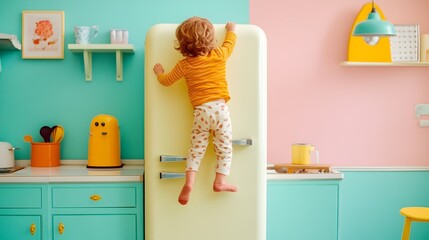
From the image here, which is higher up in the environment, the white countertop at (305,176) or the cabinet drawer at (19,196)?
the white countertop at (305,176)

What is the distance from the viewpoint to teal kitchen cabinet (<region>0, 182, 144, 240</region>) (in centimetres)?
Answer: 318

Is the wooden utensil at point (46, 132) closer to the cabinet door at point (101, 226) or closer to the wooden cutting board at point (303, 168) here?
the cabinet door at point (101, 226)

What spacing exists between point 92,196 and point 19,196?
41cm

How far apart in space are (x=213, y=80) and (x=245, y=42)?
30cm

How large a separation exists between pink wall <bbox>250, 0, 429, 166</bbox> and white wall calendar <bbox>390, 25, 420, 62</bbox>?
0.08 metres

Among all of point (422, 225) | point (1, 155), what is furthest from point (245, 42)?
point (422, 225)

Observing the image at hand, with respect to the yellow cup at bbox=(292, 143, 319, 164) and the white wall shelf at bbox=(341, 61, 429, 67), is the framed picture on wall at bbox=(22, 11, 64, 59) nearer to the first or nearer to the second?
the yellow cup at bbox=(292, 143, 319, 164)

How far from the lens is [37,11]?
364cm

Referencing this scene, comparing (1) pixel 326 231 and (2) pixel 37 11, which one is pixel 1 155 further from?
(1) pixel 326 231

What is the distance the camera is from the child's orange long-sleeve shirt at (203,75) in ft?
9.23

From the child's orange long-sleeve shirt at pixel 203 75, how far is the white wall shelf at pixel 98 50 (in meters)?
0.72

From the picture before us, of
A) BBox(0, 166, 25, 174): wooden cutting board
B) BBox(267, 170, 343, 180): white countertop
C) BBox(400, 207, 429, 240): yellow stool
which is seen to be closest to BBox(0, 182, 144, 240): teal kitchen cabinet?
BBox(0, 166, 25, 174): wooden cutting board

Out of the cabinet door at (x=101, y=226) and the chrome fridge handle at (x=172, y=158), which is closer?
the chrome fridge handle at (x=172, y=158)

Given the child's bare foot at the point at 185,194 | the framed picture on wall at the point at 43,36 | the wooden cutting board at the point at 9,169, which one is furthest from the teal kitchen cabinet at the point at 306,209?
the framed picture on wall at the point at 43,36
